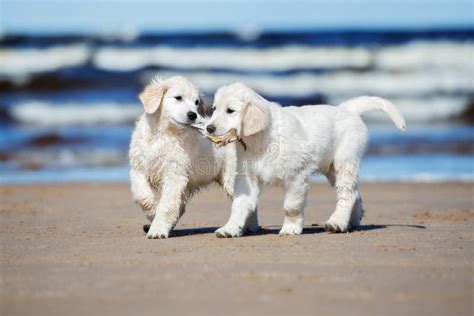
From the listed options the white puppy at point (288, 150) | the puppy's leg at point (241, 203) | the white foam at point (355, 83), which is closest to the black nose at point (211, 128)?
the white puppy at point (288, 150)

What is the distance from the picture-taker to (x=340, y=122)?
7.76m

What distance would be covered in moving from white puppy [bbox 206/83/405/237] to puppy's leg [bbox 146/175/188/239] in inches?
18.1

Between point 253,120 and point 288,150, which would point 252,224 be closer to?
point 288,150

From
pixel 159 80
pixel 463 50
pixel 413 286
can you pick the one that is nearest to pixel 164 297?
pixel 413 286

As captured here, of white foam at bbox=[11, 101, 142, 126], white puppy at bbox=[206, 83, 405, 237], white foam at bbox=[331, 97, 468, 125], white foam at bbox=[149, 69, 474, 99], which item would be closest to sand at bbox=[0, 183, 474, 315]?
white puppy at bbox=[206, 83, 405, 237]

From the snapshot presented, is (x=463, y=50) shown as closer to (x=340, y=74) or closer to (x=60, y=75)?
(x=340, y=74)

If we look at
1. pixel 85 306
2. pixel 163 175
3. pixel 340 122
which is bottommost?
pixel 85 306

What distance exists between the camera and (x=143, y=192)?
755 cm

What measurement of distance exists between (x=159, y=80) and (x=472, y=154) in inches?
361

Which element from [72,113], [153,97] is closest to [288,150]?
[153,97]

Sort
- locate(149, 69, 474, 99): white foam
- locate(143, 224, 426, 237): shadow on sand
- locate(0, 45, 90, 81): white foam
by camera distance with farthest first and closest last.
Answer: locate(0, 45, 90, 81): white foam < locate(149, 69, 474, 99): white foam < locate(143, 224, 426, 237): shadow on sand

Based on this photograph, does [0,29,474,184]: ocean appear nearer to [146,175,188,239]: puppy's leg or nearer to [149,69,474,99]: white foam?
[149,69,474,99]: white foam

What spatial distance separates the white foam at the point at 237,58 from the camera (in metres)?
31.6

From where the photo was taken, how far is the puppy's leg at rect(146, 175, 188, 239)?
24.1ft
